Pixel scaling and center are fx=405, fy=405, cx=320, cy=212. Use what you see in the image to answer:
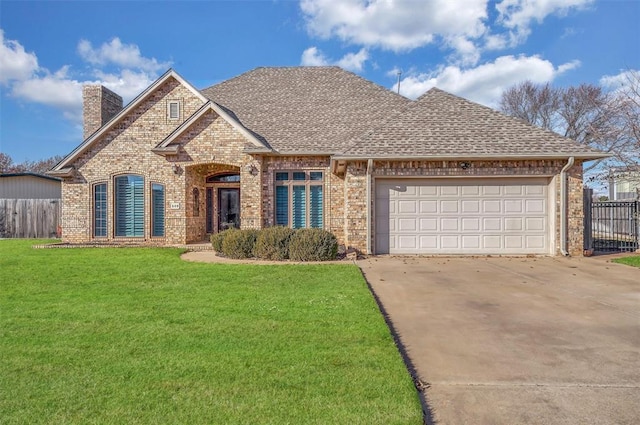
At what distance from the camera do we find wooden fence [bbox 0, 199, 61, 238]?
2069cm

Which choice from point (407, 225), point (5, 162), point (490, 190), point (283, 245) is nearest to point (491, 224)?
point (490, 190)

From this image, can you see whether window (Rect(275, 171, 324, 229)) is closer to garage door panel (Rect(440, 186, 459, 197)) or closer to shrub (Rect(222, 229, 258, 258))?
shrub (Rect(222, 229, 258, 258))

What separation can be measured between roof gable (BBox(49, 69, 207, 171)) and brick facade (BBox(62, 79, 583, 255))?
0.52 ft

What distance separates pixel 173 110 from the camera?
15664 millimetres

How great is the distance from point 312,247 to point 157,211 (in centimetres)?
732

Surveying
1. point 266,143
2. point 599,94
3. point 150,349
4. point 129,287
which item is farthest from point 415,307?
point 599,94

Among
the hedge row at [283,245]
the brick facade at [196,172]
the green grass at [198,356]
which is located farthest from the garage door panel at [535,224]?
the green grass at [198,356]

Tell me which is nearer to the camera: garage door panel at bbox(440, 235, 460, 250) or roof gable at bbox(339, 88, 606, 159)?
roof gable at bbox(339, 88, 606, 159)

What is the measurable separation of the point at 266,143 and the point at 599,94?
2706 centimetres

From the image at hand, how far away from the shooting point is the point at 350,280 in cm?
793

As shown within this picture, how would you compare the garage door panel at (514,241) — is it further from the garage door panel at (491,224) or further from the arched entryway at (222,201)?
the arched entryway at (222,201)

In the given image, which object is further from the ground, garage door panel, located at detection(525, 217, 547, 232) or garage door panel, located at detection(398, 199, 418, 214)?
garage door panel, located at detection(398, 199, 418, 214)

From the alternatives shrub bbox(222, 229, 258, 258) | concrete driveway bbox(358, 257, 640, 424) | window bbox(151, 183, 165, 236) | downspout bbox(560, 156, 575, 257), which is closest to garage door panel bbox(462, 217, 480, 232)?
downspout bbox(560, 156, 575, 257)

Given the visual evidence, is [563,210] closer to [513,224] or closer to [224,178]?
[513,224]
